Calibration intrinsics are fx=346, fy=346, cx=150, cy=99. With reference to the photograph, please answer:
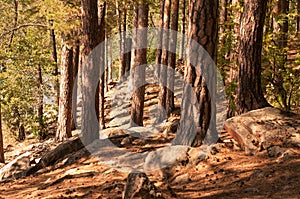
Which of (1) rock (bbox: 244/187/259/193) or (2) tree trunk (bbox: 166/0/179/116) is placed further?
(2) tree trunk (bbox: 166/0/179/116)

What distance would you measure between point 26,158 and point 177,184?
678 centimetres

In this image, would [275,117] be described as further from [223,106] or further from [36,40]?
[36,40]

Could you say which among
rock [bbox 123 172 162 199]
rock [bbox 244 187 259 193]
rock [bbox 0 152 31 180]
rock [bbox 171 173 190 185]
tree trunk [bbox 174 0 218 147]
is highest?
tree trunk [bbox 174 0 218 147]

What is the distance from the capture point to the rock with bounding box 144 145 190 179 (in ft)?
21.6

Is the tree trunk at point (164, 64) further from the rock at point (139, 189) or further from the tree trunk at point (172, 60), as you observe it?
the rock at point (139, 189)

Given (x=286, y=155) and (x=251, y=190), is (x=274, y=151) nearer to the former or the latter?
(x=286, y=155)

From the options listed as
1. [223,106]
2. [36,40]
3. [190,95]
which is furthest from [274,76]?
[36,40]

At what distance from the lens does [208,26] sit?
289 inches

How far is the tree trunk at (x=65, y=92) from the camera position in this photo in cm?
1440

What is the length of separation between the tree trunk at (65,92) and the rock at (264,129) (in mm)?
8709

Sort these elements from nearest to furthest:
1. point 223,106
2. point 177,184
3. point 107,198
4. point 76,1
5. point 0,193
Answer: point 107,198 → point 177,184 → point 0,193 → point 76,1 → point 223,106

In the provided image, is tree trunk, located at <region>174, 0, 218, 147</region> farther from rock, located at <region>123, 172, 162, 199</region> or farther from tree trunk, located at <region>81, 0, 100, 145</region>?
tree trunk, located at <region>81, 0, 100, 145</region>

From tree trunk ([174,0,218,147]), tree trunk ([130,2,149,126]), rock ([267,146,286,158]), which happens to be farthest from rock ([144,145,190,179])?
tree trunk ([130,2,149,126])

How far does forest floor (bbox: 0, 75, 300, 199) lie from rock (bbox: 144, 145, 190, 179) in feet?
0.61
